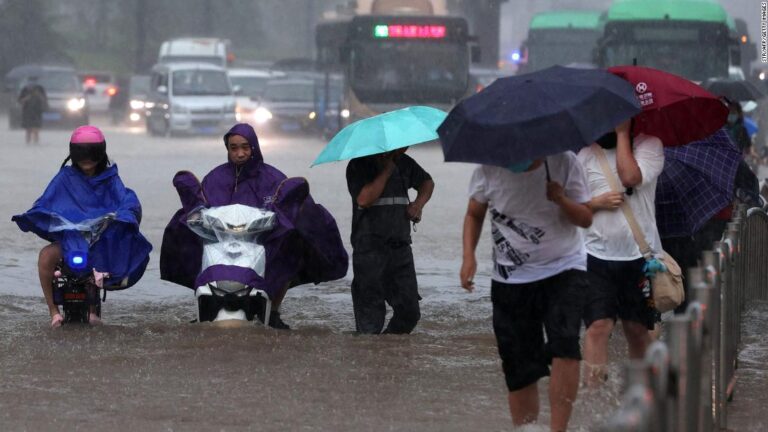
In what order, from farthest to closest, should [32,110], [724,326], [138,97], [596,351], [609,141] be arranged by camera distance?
[138,97], [32,110], [609,141], [596,351], [724,326]

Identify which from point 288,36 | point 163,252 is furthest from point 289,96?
point 288,36

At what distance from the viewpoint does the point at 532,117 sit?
616 cm

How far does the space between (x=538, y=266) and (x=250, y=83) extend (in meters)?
41.1

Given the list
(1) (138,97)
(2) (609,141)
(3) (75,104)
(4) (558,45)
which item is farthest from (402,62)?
(2) (609,141)

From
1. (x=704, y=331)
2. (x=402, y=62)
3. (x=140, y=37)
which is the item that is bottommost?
(x=140, y=37)

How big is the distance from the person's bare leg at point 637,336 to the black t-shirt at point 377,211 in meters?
1.96

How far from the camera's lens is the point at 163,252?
387 inches

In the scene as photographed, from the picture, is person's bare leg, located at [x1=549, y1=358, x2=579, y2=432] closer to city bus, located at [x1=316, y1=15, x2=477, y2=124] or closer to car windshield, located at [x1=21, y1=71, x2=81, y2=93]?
city bus, located at [x1=316, y1=15, x2=477, y2=124]

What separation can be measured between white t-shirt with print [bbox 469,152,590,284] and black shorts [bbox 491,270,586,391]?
0.17 feet

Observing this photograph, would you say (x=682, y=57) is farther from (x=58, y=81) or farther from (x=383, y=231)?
(x=383, y=231)

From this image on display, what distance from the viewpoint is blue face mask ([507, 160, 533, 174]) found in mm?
6031

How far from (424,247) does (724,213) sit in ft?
22.0

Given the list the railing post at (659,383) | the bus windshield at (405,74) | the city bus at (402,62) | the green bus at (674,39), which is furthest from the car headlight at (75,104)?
the railing post at (659,383)

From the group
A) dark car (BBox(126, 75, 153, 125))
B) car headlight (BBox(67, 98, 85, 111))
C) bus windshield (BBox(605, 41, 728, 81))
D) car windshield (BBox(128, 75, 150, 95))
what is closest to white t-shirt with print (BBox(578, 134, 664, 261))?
bus windshield (BBox(605, 41, 728, 81))
